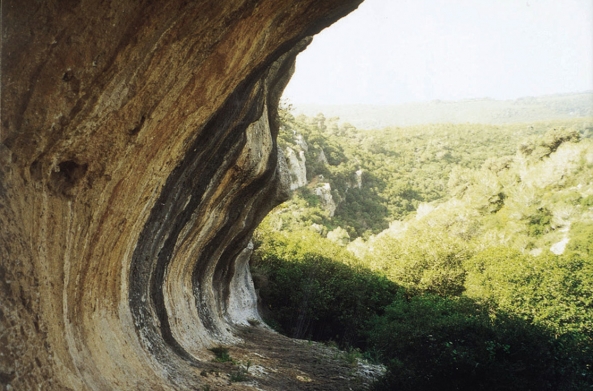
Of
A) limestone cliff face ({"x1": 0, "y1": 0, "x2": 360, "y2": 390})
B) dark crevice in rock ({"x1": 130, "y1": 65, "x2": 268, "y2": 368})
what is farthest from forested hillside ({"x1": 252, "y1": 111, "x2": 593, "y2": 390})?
limestone cliff face ({"x1": 0, "y1": 0, "x2": 360, "y2": 390})

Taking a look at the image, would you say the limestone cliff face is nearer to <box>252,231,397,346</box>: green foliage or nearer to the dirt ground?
the dirt ground

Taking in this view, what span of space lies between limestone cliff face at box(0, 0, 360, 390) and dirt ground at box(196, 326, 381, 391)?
0.98 metres

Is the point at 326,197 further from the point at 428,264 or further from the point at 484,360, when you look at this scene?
the point at 484,360

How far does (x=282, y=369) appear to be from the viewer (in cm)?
1200

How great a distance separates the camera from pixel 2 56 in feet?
15.3

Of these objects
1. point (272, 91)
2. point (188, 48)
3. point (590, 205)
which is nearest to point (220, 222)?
point (272, 91)

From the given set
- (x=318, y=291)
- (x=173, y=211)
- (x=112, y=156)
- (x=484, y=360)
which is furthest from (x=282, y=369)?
(x=318, y=291)

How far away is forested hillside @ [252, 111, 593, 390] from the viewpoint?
9461 mm

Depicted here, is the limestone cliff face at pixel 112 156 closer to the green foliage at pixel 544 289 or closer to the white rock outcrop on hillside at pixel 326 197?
the green foliage at pixel 544 289

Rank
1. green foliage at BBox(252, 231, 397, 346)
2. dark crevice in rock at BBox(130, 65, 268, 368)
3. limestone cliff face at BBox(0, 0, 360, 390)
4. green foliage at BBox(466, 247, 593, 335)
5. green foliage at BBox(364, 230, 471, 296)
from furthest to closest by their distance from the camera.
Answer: green foliage at BBox(364, 230, 471, 296) < green foliage at BBox(252, 231, 397, 346) < green foliage at BBox(466, 247, 593, 335) < dark crevice in rock at BBox(130, 65, 268, 368) < limestone cliff face at BBox(0, 0, 360, 390)

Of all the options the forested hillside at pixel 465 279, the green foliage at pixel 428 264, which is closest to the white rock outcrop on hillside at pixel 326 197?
the forested hillside at pixel 465 279

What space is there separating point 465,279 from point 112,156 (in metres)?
28.6

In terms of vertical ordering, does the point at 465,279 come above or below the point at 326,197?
below

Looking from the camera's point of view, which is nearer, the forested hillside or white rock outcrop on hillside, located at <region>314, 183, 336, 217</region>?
the forested hillside
